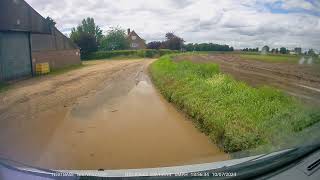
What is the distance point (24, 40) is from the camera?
1.95m

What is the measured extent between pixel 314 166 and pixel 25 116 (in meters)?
1.60

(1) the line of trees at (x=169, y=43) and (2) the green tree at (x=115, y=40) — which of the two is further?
(1) the line of trees at (x=169, y=43)

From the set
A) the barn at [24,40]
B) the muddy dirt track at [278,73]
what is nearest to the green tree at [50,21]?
the barn at [24,40]

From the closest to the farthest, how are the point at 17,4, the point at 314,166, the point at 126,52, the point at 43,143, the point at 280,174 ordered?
the point at 17,4 < the point at 280,174 < the point at 314,166 < the point at 43,143 < the point at 126,52

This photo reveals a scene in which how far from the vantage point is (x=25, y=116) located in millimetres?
2010

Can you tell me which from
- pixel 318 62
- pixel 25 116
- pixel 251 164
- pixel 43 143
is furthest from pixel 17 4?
pixel 318 62

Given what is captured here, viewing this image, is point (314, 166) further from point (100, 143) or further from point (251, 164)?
point (100, 143)

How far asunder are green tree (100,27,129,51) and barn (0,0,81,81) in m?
0.24

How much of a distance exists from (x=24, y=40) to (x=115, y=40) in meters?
0.58

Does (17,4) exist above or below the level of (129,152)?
above

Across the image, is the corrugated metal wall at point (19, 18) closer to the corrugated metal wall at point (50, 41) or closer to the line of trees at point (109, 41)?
the corrugated metal wall at point (50, 41)

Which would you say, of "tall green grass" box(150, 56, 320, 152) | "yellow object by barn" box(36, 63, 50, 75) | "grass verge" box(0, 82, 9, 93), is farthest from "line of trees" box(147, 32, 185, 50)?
"tall green grass" box(150, 56, 320, 152)

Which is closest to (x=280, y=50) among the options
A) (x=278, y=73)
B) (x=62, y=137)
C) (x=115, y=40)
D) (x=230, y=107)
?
(x=115, y=40)

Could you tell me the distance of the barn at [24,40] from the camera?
167 centimetres
